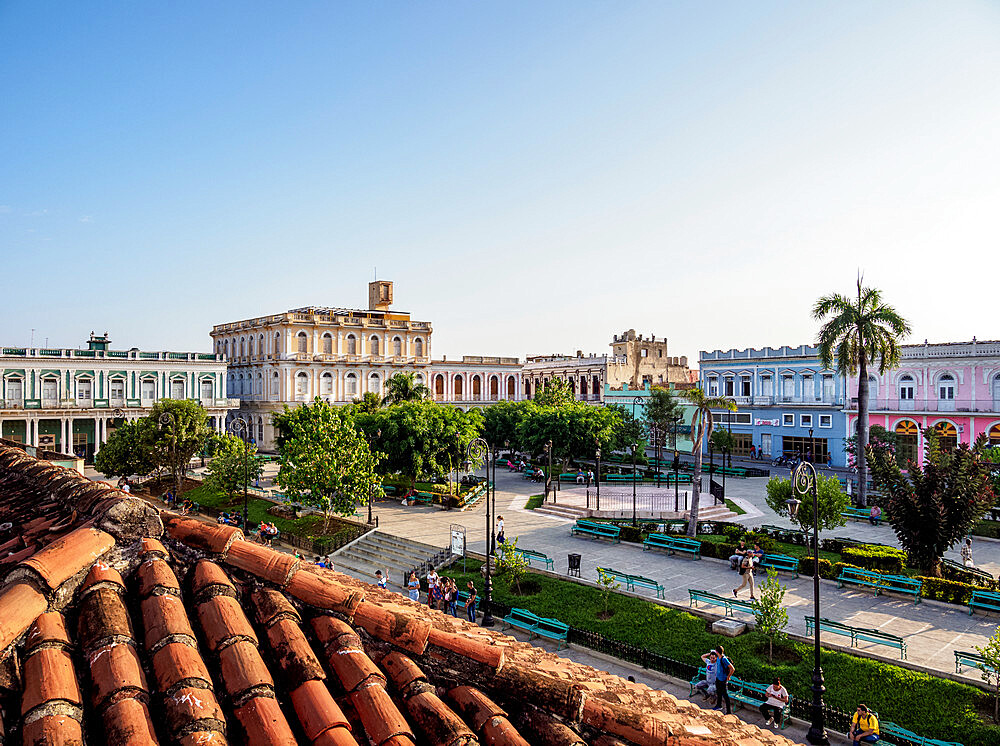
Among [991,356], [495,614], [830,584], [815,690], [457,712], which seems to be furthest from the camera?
[991,356]

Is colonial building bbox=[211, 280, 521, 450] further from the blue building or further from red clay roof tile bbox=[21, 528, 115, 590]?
red clay roof tile bbox=[21, 528, 115, 590]

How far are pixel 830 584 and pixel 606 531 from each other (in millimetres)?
8481

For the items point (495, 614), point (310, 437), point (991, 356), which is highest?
point (991, 356)

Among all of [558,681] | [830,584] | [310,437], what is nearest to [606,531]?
[830,584]

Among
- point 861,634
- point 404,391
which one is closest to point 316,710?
point 861,634

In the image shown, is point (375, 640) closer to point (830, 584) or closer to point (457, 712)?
point (457, 712)

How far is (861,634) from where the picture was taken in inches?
623

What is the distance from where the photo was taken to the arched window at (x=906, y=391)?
153ft

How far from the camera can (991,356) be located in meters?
42.6

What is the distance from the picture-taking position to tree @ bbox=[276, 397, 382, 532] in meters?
27.2

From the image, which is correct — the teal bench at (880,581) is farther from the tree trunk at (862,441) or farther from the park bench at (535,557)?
the tree trunk at (862,441)

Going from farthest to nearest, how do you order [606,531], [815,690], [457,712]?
[606,531] < [815,690] < [457,712]

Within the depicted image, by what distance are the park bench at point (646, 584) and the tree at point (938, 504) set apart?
7.53m

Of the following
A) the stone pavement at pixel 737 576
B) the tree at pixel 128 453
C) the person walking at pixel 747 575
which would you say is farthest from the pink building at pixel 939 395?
the tree at pixel 128 453
